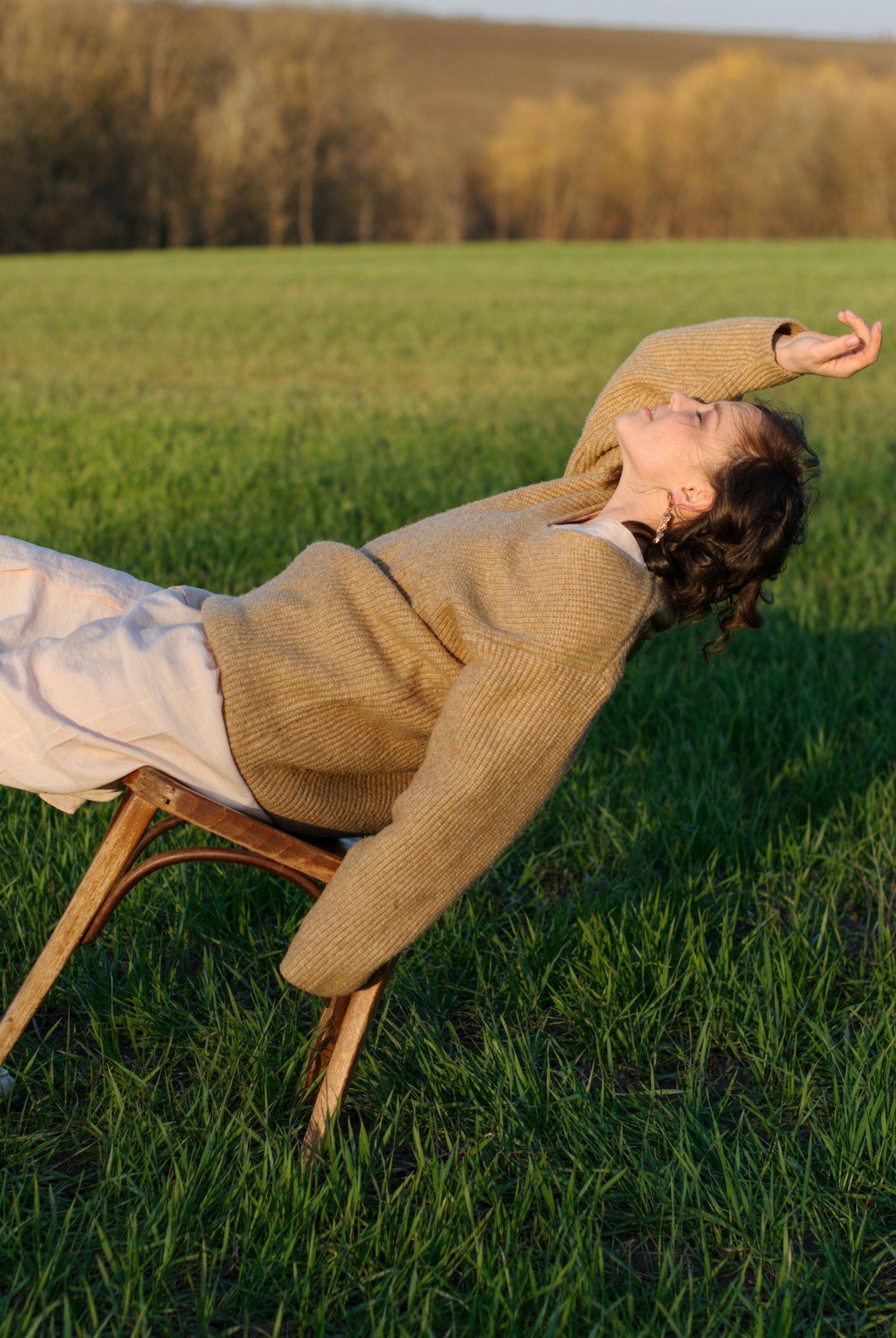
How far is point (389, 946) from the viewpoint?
218 cm

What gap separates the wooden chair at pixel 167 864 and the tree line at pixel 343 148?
50.4 meters

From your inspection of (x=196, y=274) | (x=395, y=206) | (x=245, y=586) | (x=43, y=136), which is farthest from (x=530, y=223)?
(x=245, y=586)

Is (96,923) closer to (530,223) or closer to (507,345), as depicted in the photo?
(507,345)

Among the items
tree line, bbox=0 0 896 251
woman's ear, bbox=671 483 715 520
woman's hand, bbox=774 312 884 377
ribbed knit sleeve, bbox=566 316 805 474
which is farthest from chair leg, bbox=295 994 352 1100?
tree line, bbox=0 0 896 251

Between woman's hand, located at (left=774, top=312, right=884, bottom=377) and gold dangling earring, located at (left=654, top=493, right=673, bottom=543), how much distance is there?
391mm

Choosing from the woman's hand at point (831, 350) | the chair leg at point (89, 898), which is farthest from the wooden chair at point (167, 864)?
the woman's hand at point (831, 350)

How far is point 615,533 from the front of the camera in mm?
2354

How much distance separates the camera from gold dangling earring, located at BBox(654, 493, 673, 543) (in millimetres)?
2416

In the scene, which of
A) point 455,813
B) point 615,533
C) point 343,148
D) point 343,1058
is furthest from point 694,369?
point 343,148

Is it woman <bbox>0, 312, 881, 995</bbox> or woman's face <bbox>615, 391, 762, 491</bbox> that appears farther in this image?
woman's face <bbox>615, 391, 762, 491</bbox>

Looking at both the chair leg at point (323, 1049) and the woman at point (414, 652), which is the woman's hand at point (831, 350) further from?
the chair leg at point (323, 1049)

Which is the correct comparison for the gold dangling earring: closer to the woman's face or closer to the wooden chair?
the woman's face

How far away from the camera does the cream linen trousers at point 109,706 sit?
223 cm

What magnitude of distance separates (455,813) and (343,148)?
2304 inches
